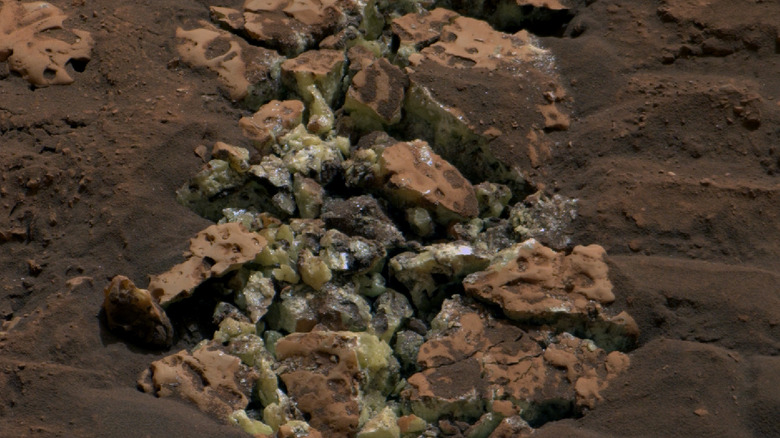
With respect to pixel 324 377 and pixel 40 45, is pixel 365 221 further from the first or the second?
pixel 40 45

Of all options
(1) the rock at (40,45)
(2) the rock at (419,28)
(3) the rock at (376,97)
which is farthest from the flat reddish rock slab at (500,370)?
(1) the rock at (40,45)

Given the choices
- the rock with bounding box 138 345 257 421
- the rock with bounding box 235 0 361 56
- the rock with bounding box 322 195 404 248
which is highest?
the rock with bounding box 235 0 361 56

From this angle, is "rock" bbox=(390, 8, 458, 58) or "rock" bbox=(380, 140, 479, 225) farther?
"rock" bbox=(390, 8, 458, 58)

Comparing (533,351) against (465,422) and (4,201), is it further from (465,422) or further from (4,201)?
(4,201)

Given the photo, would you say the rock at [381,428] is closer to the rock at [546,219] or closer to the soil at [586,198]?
the soil at [586,198]

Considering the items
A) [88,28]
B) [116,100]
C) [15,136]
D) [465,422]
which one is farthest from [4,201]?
[465,422]

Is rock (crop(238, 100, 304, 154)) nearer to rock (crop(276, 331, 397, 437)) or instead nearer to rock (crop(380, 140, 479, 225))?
rock (crop(380, 140, 479, 225))

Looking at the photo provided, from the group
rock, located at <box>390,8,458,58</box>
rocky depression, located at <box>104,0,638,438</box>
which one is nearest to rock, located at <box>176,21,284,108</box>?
rocky depression, located at <box>104,0,638,438</box>
